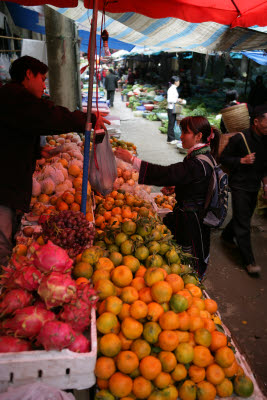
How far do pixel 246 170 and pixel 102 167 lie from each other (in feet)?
7.65

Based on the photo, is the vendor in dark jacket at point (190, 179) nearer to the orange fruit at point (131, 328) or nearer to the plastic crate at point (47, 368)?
the orange fruit at point (131, 328)

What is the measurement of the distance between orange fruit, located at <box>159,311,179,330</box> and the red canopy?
2.82 m

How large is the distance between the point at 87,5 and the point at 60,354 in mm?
3296

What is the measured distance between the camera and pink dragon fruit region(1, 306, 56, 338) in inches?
51.6

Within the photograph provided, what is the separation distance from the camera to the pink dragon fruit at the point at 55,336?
127cm

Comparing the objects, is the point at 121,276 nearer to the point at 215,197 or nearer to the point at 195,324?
the point at 195,324

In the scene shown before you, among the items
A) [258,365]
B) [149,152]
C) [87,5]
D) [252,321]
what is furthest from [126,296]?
[149,152]

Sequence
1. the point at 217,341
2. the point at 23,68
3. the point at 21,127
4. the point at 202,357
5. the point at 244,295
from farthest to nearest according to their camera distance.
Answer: the point at 244,295, the point at 23,68, the point at 21,127, the point at 217,341, the point at 202,357

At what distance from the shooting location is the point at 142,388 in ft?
4.77

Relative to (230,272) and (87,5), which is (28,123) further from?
(230,272)

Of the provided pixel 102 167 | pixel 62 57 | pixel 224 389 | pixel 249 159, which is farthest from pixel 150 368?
pixel 62 57

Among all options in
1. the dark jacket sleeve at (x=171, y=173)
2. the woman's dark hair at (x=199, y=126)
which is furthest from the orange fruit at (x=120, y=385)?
the woman's dark hair at (x=199, y=126)

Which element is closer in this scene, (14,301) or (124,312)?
(14,301)

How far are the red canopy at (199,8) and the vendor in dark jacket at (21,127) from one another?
1287 millimetres
